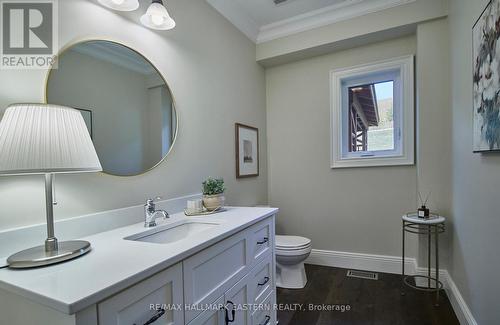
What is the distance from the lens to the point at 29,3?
1.08 metres

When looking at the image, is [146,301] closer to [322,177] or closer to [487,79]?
[487,79]

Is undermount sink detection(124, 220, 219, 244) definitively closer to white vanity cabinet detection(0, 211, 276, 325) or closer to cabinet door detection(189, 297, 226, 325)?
white vanity cabinet detection(0, 211, 276, 325)

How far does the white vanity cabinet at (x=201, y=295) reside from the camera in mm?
672

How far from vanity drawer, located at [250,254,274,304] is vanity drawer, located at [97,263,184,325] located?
0.58 metres

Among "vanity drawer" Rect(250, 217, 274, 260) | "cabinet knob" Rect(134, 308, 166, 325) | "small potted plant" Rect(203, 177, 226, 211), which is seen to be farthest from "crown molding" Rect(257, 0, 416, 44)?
"cabinet knob" Rect(134, 308, 166, 325)

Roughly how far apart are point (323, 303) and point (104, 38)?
2.30 meters

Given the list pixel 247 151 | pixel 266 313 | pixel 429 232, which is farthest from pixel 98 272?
pixel 429 232

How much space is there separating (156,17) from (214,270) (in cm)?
134

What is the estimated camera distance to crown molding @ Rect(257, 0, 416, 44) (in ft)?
7.63

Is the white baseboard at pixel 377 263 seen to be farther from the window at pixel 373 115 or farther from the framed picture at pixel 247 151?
the framed picture at pixel 247 151

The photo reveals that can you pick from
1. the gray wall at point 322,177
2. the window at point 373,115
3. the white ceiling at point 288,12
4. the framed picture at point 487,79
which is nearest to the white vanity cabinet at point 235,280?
the framed picture at point 487,79

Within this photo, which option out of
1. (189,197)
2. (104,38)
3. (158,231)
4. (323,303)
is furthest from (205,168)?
(323,303)

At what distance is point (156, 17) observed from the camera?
1409 mm

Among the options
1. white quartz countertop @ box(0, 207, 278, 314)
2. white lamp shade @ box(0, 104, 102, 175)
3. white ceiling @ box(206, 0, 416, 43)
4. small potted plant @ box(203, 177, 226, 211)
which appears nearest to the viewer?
white quartz countertop @ box(0, 207, 278, 314)
